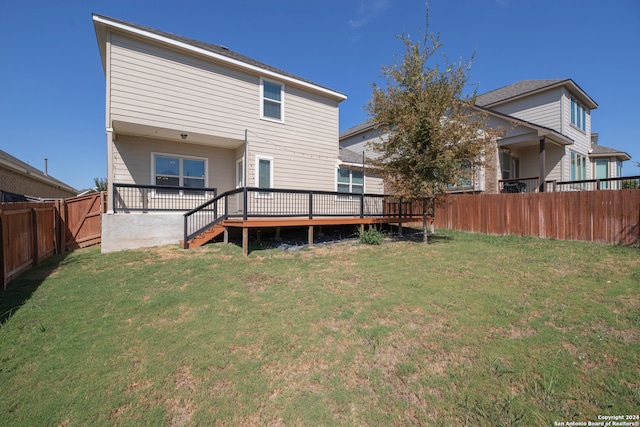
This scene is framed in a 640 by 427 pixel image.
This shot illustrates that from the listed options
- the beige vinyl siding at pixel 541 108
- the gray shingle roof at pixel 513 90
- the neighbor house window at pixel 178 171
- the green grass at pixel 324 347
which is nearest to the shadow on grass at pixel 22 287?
the green grass at pixel 324 347

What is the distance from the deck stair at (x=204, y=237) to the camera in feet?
28.4

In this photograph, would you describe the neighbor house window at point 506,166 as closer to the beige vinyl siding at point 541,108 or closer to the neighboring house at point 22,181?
the beige vinyl siding at point 541,108

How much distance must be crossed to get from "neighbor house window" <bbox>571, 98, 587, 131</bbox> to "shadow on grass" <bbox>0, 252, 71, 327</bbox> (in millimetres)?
22924

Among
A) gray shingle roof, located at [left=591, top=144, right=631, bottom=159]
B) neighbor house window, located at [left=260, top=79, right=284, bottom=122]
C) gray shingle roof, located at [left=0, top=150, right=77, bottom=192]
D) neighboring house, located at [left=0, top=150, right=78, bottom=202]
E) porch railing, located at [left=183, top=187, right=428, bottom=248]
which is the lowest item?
porch railing, located at [left=183, top=187, right=428, bottom=248]

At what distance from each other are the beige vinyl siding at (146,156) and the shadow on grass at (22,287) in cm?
352

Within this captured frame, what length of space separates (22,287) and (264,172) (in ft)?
24.6

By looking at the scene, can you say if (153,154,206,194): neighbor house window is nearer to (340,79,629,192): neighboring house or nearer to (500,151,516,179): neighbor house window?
(340,79,629,192): neighboring house

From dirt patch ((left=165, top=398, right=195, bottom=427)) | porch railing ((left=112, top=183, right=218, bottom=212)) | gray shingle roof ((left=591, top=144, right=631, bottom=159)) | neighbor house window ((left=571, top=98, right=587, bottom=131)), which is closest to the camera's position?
dirt patch ((left=165, top=398, right=195, bottom=427))

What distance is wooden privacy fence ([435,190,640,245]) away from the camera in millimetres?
8711

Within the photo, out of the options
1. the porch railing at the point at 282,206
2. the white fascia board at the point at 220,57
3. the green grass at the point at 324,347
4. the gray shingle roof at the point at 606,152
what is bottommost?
the green grass at the point at 324,347

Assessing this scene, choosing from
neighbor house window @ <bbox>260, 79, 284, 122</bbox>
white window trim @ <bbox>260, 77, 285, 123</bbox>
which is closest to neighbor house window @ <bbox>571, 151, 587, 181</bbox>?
white window trim @ <bbox>260, 77, 285, 123</bbox>

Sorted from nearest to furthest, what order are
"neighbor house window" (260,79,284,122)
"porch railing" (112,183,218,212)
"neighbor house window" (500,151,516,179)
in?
"porch railing" (112,183,218,212) < "neighbor house window" (260,79,284,122) < "neighbor house window" (500,151,516,179)

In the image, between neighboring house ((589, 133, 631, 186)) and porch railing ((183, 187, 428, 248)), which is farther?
neighboring house ((589, 133, 631, 186))

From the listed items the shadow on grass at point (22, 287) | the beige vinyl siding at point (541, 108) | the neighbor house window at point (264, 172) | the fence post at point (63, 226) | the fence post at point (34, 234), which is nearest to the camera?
the shadow on grass at point (22, 287)
